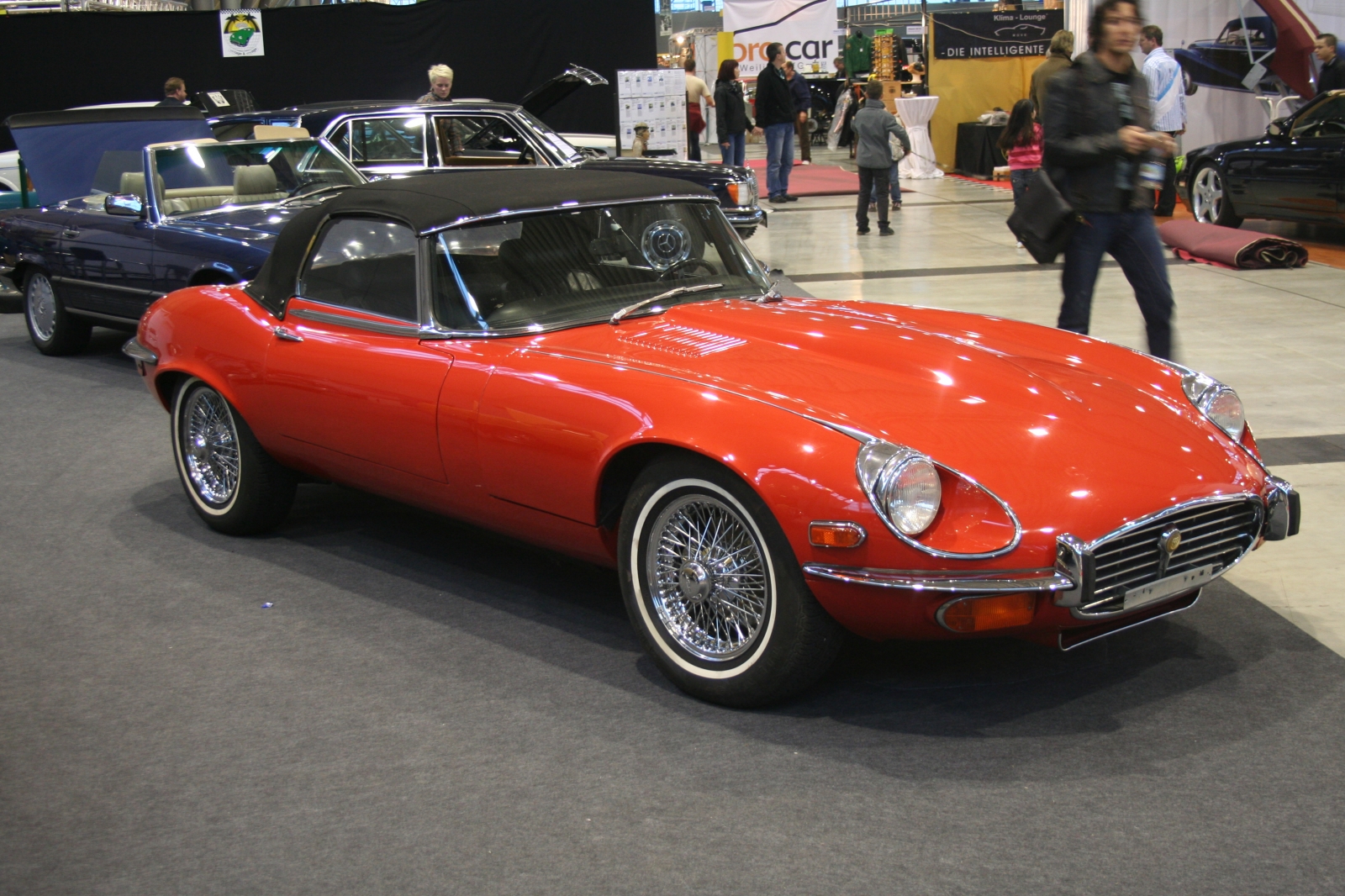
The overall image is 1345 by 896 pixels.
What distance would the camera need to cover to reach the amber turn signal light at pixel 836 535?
2930mm

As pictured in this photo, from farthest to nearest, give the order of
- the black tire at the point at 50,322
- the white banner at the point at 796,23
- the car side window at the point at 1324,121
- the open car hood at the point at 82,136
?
the white banner at the point at 796,23 < the car side window at the point at 1324,121 < the open car hood at the point at 82,136 < the black tire at the point at 50,322

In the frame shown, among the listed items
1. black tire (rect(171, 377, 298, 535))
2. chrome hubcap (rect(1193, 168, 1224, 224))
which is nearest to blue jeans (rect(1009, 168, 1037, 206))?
chrome hubcap (rect(1193, 168, 1224, 224))

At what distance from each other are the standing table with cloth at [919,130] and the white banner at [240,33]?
1049 centimetres

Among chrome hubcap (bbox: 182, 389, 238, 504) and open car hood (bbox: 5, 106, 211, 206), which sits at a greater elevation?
open car hood (bbox: 5, 106, 211, 206)

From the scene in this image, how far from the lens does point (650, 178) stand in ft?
14.6

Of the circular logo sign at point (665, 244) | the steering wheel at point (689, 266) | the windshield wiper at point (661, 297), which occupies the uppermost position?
the circular logo sign at point (665, 244)

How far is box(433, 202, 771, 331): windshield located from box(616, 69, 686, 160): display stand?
35.6 ft

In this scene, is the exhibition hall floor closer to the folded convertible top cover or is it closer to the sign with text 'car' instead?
the folded convertible top cover

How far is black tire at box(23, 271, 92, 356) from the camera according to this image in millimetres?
8523

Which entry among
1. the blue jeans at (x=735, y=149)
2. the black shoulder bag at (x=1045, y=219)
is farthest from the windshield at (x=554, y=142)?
the blue jeans at (x=735, y=149)

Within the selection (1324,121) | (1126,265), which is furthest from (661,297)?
(1324,121)

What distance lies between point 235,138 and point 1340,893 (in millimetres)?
7678

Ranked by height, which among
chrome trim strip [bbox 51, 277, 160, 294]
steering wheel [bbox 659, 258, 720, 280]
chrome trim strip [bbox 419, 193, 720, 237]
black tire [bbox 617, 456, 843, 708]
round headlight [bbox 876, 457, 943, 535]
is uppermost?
chrome trim strip [bbox 419, 193, 720, 237]

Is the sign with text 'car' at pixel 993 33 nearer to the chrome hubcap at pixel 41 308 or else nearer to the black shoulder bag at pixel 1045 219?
the chrome hubcap at pixel 41 308
